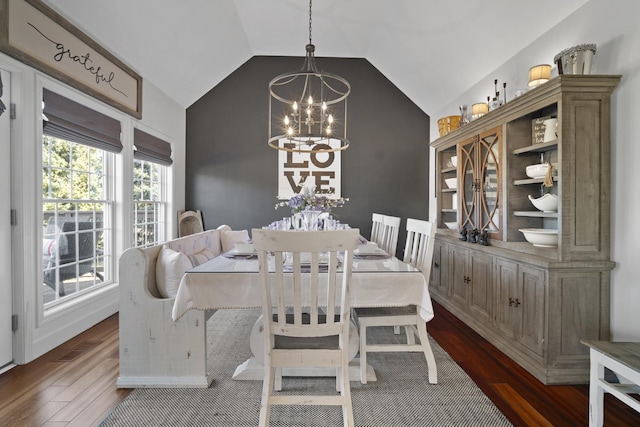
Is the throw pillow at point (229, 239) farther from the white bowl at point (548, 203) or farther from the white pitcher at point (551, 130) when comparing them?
the white pitcher at point (551, 130)

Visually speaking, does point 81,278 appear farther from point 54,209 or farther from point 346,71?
point 346,71

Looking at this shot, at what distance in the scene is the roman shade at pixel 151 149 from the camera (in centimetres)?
361

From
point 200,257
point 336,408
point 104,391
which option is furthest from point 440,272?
point 104,391

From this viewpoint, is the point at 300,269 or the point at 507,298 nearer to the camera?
the point at 300,269

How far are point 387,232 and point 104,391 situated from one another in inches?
101

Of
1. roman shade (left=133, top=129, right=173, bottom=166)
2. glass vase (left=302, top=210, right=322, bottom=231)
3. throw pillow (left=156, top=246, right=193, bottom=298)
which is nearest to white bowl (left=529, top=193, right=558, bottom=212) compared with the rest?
glass vase (left=302, top=210, right=322, bottom=231)

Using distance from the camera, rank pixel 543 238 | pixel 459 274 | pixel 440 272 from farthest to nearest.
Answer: pixel 440 272 < pixel 459 274 < pixel 543 238

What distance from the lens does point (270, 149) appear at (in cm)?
486

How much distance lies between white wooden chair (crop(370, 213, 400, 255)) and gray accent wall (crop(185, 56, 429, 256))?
3.67 feet

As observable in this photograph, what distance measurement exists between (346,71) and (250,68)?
56.9 inches

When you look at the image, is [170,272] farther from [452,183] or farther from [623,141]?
[452,183]

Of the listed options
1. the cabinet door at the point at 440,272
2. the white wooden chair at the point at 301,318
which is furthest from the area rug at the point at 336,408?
the cabinet door at the point at 440,272

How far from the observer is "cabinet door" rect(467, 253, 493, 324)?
270cm

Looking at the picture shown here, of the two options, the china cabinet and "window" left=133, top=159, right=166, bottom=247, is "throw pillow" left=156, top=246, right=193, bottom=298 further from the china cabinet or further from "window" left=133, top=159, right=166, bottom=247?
the china cabinet
